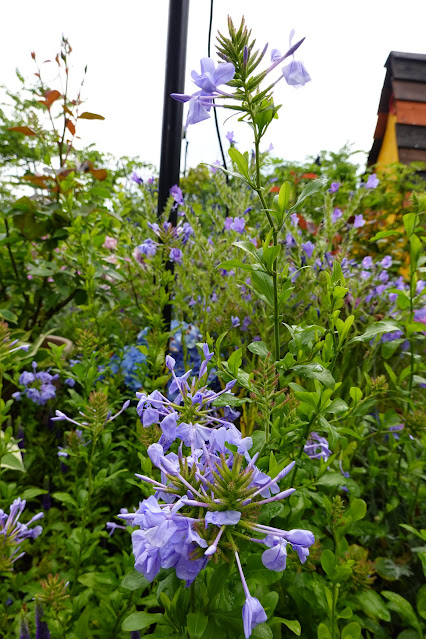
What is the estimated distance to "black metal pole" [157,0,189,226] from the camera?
1585 millimetres

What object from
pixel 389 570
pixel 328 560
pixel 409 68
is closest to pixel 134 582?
pixel 328 560

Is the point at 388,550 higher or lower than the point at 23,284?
lower

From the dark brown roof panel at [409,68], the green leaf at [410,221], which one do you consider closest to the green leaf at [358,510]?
the green leaf at [410,221]

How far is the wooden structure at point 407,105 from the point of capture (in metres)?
4.35

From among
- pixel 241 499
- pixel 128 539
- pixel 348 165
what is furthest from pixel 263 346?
pixel 348 165

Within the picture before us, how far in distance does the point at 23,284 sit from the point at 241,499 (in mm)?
2106

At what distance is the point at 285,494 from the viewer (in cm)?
47

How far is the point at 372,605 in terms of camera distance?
3.15 feet

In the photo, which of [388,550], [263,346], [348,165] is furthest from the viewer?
[348,165]

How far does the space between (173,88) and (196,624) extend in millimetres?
1679

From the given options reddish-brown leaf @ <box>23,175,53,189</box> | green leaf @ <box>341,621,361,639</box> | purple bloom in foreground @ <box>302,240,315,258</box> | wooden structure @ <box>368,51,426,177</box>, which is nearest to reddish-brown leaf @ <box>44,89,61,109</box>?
reddish-brown leaf @ <box>23,175,53,189</box>

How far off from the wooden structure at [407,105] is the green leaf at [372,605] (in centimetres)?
416

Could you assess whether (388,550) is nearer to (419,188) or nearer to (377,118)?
(419,188)

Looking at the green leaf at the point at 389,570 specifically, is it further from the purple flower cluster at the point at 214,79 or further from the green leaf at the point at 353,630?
the purple flower cluster at the point at 214,79
